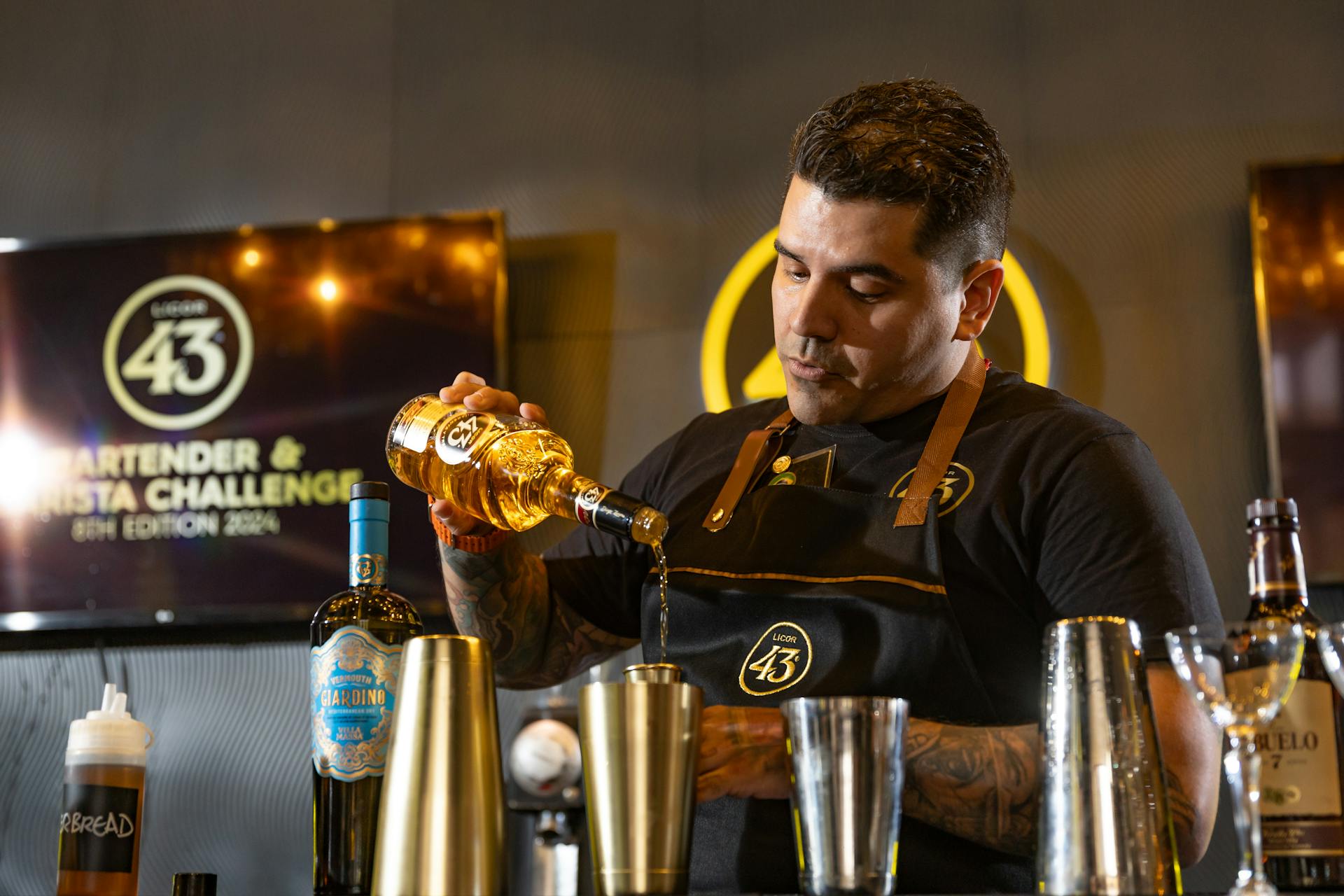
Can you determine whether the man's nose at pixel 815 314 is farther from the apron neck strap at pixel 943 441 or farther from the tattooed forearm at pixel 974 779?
the tattooed forearm at pixel 974 779

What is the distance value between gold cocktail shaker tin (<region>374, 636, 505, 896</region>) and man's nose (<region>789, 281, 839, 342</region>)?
70cm

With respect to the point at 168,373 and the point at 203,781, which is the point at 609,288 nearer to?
the point at 168,373

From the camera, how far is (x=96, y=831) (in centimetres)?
106

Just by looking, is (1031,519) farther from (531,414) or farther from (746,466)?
(531,414)

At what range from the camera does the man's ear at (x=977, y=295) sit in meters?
1.65

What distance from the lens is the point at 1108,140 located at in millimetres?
2844

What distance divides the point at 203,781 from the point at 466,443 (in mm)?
1845

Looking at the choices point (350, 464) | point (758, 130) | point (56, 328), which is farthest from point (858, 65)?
point (56, 328)

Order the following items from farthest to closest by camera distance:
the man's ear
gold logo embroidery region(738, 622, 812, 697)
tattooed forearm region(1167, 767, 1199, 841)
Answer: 1. the man's ear
2. gold logo embroidery region(738, 622, 812, 697)
3. tattooed forearm region(1167, 767, 1199, 841)

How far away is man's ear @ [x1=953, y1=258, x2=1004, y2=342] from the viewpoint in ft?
5.41

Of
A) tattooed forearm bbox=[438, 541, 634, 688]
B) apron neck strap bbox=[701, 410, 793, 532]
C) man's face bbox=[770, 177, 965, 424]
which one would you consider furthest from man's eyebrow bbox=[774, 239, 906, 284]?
tattooed forearm bbox=[438, 541, 634, 688]

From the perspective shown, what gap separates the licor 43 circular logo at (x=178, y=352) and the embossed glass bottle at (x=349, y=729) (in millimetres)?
2021

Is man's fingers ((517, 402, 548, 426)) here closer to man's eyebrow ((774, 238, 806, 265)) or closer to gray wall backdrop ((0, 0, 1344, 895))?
man's eyebrow ((774, 238, 806, 265))

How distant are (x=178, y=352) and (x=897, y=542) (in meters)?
2.03
